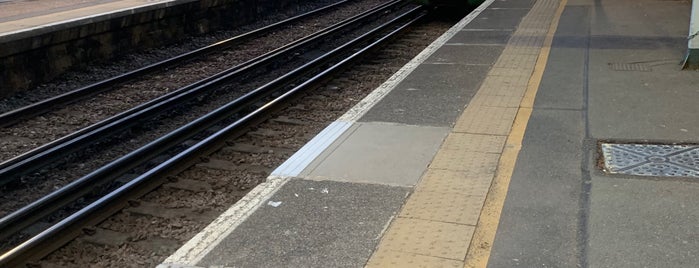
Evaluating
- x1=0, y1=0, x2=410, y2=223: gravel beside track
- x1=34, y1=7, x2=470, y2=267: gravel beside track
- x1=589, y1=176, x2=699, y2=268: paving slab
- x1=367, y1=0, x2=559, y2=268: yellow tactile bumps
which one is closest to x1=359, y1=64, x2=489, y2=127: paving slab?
x1=367, y1=0, x2=559, y2=268: yellow tactile bumps

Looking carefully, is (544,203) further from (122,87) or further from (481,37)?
(122,87)

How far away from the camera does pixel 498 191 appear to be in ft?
15.1

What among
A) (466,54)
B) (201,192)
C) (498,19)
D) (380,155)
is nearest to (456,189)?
(380,155)

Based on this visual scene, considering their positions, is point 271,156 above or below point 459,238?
below

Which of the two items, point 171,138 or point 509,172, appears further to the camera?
point 171,138

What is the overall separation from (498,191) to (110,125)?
4.79m

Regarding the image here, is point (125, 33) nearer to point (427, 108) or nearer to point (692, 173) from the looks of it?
point (427, 108)

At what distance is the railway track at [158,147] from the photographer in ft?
16.3

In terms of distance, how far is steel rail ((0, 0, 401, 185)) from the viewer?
621 centimetres

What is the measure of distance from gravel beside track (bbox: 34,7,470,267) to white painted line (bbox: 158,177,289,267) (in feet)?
2.18

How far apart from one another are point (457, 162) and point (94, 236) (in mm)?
2943

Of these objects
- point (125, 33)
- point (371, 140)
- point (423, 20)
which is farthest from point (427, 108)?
point (423, 20)

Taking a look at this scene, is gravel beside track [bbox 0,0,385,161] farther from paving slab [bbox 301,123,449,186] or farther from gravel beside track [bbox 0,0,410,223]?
paving slab [bbox 301,123,449,186]

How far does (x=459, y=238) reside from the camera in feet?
12.8
